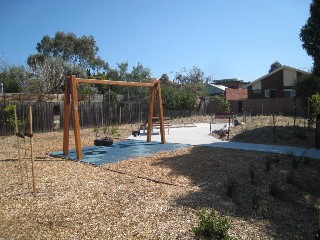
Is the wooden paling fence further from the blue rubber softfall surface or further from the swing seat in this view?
the blue rubber softfall surface

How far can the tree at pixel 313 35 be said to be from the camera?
1325 cm

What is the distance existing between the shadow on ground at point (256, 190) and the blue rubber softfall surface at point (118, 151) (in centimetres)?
141

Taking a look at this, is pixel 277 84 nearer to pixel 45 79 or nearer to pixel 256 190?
pixel 45 79

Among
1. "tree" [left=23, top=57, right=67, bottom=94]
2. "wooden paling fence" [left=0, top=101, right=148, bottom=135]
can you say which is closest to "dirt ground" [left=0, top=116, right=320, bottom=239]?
"wooden paling fence" [left=0, top=101, right=148, bottom=135]

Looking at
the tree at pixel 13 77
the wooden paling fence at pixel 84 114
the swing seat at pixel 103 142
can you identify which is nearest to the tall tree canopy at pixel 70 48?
the tree at pixel 13 77

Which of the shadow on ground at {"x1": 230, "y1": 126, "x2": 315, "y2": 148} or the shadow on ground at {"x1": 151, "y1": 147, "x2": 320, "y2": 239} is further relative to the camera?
the shadow on ground at {"x1": 230, "y1": 126, "x2": 315, "y2": 148}

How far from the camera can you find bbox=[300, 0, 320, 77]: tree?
13.2 meters

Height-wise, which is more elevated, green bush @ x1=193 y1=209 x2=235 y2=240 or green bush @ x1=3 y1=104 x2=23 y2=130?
green bush @ x1=3 y1=104 x2=23 y2=130

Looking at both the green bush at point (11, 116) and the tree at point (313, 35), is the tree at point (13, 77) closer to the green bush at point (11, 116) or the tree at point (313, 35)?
the green bush at point (11, 116)

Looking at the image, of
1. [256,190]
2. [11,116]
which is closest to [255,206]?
[256,190]

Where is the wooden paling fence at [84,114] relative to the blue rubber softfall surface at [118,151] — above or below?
above

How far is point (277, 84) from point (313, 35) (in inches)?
854

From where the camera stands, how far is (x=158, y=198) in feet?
18.7

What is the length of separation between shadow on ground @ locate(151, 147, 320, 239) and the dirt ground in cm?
2
